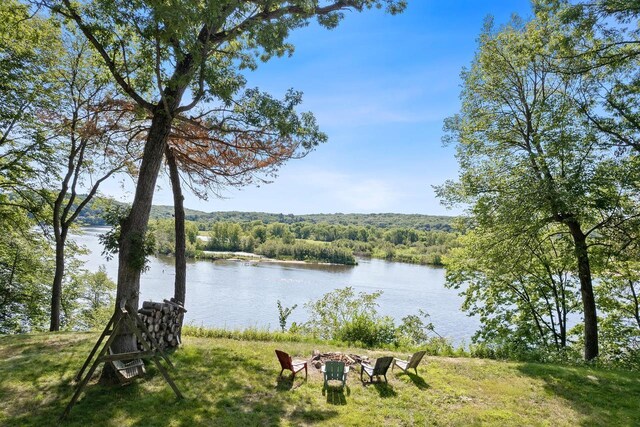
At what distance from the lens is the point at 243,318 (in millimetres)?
22438

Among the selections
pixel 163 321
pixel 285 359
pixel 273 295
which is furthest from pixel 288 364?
pixel 273 295

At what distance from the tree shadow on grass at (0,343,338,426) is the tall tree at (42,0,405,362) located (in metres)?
0.91

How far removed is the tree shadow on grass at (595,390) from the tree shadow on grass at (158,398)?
4.00 m

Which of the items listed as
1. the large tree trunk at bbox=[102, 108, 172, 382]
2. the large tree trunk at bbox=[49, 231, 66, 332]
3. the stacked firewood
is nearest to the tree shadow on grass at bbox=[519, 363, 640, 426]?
the large tree trunk at bbox=[102, 108, 172, 382]

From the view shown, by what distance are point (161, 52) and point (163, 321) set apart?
4874 millimetres

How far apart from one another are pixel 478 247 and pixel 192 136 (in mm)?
8123

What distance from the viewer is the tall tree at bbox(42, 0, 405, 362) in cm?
542

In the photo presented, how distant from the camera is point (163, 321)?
24.0ft

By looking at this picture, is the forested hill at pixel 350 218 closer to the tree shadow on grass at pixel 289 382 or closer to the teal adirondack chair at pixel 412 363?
the teal adirondack chair at pixel 412 363

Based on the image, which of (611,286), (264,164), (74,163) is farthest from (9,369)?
(611,286)

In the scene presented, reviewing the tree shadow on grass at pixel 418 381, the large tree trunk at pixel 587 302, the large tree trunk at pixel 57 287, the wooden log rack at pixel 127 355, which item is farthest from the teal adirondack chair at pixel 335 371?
the large tree trunk at pixel 57 287

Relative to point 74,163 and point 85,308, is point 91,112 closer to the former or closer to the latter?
point 74,163

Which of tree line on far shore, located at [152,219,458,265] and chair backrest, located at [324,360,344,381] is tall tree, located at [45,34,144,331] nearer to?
chair backrest, located at [324,360,344,381]

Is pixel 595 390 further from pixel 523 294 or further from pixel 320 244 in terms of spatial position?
pixel 320 244
